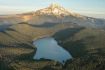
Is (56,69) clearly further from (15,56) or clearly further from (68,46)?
(68,46)

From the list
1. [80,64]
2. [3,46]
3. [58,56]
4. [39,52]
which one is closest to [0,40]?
[3,46]

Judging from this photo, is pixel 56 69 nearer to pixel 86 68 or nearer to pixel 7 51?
pixel 86 68

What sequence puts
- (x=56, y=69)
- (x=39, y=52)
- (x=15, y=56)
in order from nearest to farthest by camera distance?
(x=56, y=69)
(x=15, y=56)
(x=39, y=52)

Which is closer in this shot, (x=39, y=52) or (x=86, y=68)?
(x=86, y=68)

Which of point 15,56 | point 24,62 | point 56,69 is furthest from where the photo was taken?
point 15,56

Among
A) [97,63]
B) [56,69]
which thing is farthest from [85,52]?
[56,69]

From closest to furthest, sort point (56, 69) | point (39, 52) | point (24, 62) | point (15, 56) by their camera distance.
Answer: point (56, 69) → point (24, 62) → point (15, 56) → point (39, 52)

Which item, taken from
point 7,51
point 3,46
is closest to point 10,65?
point 7,51

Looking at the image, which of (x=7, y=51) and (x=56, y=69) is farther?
(x=7, y=51)

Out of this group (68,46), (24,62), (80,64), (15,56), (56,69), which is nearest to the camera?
(56,69)

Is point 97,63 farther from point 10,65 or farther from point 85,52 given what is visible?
point 85,52
